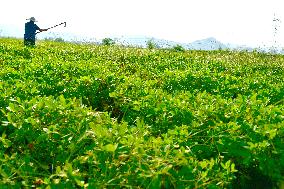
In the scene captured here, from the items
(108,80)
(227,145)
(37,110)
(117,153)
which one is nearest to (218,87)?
(108,80)

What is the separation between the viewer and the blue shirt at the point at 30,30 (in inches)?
874

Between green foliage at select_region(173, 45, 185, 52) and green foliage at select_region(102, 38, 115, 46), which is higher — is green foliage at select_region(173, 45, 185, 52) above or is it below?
below

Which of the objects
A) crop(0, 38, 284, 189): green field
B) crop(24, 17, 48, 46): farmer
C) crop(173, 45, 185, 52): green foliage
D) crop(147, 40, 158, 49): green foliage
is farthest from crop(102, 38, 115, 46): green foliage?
crop(0, 38, 284, 189): green field

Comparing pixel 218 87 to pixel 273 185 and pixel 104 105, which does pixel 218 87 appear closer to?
pixel 104 105

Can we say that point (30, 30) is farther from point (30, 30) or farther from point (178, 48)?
point (178, 48)

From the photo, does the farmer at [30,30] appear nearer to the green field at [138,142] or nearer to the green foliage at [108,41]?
the green foliage at [108,41]

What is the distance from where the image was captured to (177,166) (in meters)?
4.05

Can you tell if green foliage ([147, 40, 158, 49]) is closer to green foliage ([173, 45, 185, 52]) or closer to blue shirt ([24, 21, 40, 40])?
green foliage ([173, 45, 185, 52])

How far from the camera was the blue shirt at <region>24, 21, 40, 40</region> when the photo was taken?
2220 centimetres

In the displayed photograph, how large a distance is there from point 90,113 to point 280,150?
88.8 inches

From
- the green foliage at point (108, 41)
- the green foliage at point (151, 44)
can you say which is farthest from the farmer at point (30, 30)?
the green foliage at point (108, 41)

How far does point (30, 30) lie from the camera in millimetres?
22297

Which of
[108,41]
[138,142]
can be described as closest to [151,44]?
[108,41]

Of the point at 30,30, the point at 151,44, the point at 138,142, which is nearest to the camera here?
the point at 138,142
